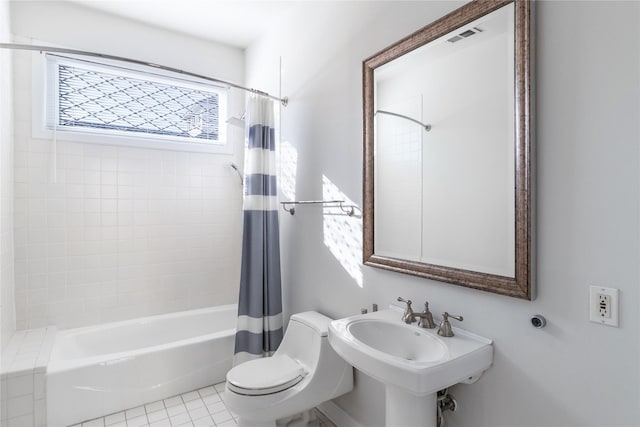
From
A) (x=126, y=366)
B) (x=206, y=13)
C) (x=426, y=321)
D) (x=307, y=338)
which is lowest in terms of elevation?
(x=126, y=366)

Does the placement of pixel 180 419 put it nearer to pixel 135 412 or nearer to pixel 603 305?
pixel 135 412

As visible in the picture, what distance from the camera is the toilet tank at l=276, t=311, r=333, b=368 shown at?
6.18 ft

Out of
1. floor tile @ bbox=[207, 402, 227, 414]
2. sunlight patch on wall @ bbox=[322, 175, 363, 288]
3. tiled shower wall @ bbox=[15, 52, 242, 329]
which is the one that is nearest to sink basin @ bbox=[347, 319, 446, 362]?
sunlight patch on wall @ bbox=[322, 175, 363, 288]

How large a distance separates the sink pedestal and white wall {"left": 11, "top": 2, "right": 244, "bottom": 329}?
7.23 ft

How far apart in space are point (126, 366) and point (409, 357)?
1.81m

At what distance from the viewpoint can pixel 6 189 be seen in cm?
216

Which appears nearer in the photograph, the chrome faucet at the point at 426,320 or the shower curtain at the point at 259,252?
the chrome faucet at the point at 426,320

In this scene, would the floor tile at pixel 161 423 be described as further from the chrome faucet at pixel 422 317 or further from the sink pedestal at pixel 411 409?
the chrome faucet at pixel 422 317

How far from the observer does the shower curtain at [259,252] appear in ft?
7.58

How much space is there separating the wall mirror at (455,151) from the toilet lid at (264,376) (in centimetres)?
74

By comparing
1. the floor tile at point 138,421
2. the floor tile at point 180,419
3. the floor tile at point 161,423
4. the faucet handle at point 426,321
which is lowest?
the floor tile at point 138,421

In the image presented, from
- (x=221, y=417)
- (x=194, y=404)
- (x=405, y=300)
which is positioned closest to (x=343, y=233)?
(x=405, y=300)

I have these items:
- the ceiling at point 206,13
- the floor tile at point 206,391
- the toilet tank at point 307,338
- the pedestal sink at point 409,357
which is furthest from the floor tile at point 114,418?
the ceiling at point 206,13

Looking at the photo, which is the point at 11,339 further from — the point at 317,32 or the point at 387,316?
the point at 317,32
